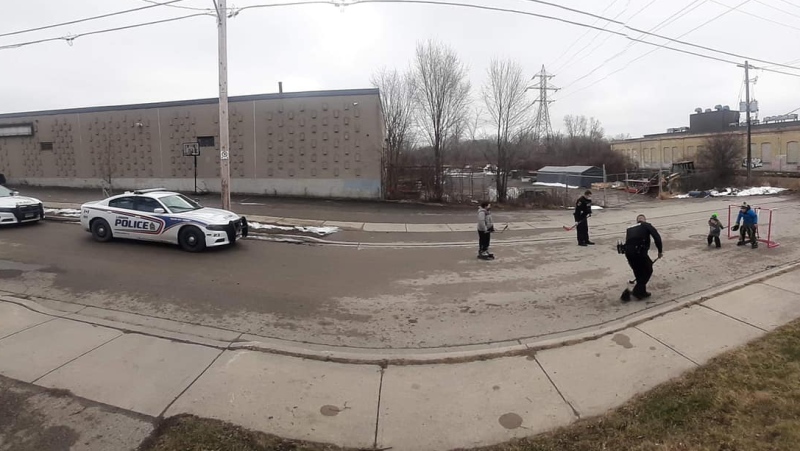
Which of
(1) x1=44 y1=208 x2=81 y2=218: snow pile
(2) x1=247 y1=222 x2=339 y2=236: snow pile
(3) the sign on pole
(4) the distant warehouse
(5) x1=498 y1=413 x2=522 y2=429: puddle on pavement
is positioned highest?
(3) the sign on pole

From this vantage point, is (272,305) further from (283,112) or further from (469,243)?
(283,112)

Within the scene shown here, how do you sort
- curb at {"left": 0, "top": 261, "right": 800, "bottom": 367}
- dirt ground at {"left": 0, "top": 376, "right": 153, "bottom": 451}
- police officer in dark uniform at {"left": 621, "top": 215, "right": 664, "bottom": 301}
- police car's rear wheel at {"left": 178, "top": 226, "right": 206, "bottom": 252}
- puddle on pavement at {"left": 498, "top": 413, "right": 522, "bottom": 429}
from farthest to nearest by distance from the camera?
police car's rear wheel at {"left": 178, "top": 226, "right": 206, "bottom": 252}, police officer in dark uniform at {"left": 621, "top": 215, "right": 664, "bottom": 301}, curb at {"left": 0, "top": 261, "right": 800, "bottom": 367}, puddle on pavement at {"left": 498, "top": 413, "right": 522, "bottom": 429}, dirt ground at {"left": 0, "top": 376, "right": 153, "bottom": 451}

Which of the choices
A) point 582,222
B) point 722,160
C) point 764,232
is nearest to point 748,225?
point 764,232

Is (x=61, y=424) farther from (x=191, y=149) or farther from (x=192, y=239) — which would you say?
(x=191, y=149)

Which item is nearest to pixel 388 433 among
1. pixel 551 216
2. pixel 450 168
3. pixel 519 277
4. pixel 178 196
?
pixel 519 277

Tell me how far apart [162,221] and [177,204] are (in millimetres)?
886

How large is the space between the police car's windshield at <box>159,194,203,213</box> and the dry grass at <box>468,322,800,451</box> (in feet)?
34.4

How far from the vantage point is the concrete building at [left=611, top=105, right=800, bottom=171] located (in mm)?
53125

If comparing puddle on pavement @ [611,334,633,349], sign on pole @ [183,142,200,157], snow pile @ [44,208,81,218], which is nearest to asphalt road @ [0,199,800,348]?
puddle on pavement @ [611,334,633,349]

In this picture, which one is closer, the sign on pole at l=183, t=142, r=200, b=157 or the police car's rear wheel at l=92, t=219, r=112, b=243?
the police car's rear wheel at l=92, t=219, r=112, b=243

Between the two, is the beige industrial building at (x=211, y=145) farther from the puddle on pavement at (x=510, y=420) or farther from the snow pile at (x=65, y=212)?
the puddle on pavement at (x=510, y=420)

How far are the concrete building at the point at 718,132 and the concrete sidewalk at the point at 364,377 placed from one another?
4516cm

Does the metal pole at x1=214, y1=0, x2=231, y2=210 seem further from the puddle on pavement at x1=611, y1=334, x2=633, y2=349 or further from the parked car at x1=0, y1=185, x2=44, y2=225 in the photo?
the puddle on pavement at x1=611, y1=334, x2=633, y2=349

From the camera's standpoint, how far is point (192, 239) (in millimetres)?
10727
